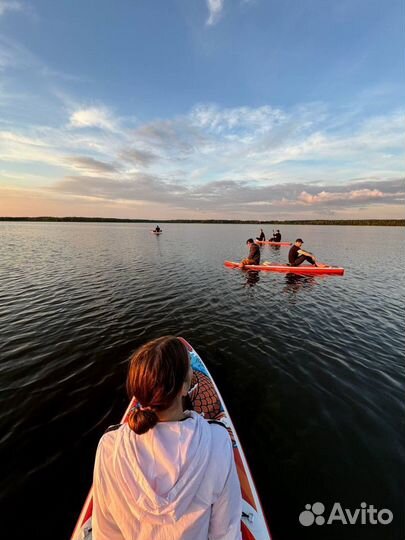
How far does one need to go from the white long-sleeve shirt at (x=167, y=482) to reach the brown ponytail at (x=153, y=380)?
135 millimetres

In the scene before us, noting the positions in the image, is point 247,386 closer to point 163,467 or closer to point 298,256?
point 163,467

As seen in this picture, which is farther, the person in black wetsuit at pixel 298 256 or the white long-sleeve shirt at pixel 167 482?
the person in black wetsuit at pixel 298 256

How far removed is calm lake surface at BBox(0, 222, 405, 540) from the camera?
4.29 meters

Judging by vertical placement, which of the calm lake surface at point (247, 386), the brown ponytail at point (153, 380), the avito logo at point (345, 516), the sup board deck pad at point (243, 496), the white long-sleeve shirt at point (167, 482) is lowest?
the avito logo at point (345, 516)

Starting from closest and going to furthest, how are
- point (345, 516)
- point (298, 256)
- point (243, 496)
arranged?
point (243, 496), point (345, 516), point (298, 256)

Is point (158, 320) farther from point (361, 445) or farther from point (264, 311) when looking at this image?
point (361, 445)

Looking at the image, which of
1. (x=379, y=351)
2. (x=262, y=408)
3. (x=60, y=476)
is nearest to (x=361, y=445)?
(x=262, y=408)

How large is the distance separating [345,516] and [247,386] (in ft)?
10.4

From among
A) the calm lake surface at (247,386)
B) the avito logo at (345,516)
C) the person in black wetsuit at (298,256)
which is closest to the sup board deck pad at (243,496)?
the calm lake surface at (247,386)

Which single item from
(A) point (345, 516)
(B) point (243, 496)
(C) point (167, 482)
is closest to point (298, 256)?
(A) point (345, 516)

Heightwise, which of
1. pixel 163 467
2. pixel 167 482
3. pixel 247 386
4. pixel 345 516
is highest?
pixel 163 467

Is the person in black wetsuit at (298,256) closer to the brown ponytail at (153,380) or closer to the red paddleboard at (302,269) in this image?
the red paddleboard at (302,269)

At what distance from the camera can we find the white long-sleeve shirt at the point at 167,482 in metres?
1.78

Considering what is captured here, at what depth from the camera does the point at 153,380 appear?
6.11 ft
